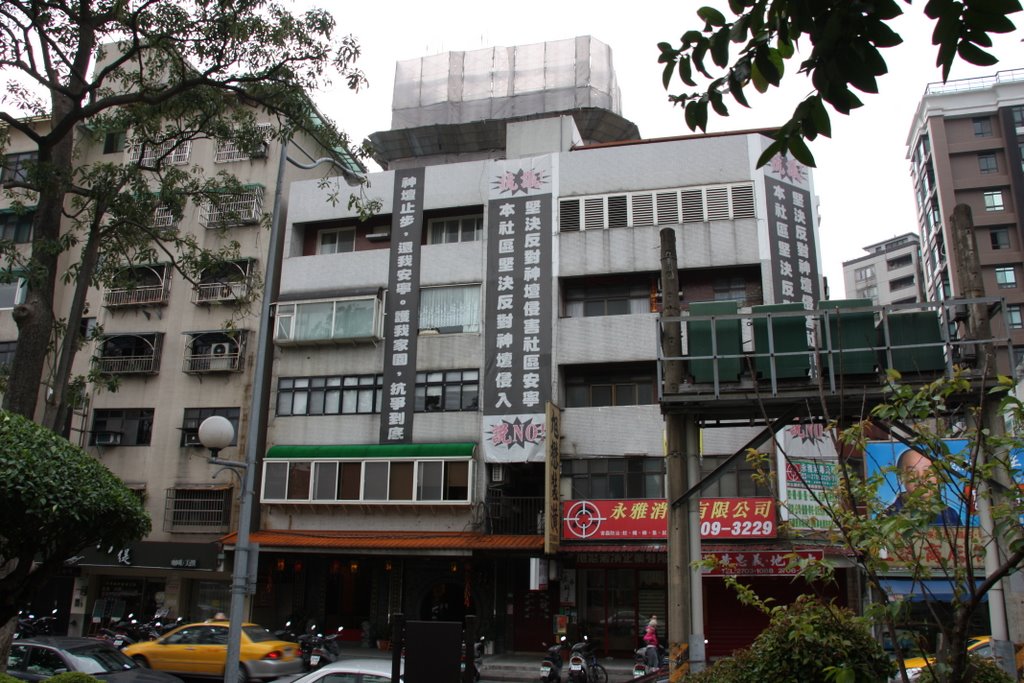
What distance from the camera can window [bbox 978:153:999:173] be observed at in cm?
5381

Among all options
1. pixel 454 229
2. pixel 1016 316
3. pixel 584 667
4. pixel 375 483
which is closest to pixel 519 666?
pixel 584 667

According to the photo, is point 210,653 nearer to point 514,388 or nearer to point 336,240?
point 514,388

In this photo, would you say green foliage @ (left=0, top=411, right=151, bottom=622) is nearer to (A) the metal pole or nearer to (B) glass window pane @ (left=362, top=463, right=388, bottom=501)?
(A) the metal pole

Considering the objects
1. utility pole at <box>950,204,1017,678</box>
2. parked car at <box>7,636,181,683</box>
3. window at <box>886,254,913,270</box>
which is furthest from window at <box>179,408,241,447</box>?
→ window at <box>886,254,913,270</box>

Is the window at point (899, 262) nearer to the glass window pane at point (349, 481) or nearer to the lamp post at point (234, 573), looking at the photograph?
the glass window pane at point (349, 481)

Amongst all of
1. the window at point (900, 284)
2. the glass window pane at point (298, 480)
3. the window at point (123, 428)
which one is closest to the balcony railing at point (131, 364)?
the window at point (123, 428)

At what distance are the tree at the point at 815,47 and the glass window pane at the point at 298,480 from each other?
79.4 ft

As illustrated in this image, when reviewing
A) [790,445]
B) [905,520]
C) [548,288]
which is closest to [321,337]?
[548,288]

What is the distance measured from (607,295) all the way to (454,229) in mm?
5881

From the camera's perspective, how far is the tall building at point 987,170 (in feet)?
173

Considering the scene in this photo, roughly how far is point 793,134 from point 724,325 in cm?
806

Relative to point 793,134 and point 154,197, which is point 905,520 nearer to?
point 793,134

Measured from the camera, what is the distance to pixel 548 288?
26.9m

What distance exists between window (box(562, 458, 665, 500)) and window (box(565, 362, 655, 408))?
197 cm
